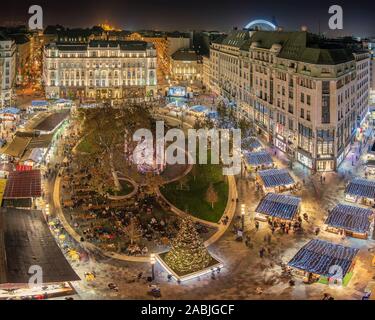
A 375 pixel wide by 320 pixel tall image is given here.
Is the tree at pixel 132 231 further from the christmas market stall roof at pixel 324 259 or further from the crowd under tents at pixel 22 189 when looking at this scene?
the christmas market stall roof at pixel 324 259

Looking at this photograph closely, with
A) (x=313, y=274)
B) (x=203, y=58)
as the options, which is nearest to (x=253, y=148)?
(x=313, y=274)

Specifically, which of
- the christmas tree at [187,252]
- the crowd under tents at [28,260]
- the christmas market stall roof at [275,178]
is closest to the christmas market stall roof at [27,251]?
the crowd under tents at [28,260]

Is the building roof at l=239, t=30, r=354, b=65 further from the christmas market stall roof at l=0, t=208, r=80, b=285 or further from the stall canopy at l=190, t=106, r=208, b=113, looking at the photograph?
the christmas market stall roof at l=0, t=208, r=80, b=285

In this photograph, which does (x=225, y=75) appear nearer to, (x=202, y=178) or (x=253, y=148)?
(x=253, y=148)

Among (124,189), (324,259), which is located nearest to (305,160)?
(124,189)

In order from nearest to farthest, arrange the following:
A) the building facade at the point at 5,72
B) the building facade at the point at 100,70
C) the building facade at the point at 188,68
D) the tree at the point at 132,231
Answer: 1. the tree at the point at 132,231
2. the building facade at the point at 5,72
3. the building facade at the point at 100,70
4. the building facade at the point at 188,68

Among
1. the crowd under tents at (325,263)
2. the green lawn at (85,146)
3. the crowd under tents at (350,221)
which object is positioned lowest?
the crowd under tents at (325,263)

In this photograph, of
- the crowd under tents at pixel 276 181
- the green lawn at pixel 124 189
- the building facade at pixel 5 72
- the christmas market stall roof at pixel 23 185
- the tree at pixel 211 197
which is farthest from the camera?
the building facade at pixel 5 72

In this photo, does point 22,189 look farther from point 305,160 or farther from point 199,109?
point 199,109
